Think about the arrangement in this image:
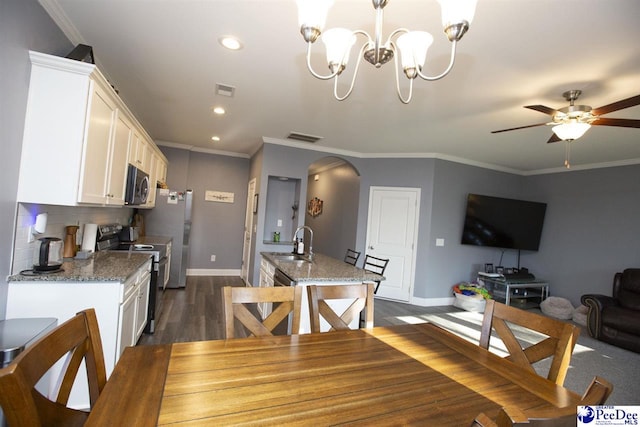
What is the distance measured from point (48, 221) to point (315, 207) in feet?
18.7

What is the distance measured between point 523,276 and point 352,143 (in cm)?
392

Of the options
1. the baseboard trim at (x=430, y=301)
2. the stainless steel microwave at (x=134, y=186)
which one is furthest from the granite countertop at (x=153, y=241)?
the baseboard trim at (x=430, y=301)

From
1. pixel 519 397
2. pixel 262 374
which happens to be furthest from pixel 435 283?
pixel 262 374

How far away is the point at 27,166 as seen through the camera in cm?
186

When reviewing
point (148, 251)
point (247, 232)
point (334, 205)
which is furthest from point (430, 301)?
point (148, 251)

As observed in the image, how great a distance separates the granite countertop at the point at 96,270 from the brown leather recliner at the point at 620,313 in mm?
5347

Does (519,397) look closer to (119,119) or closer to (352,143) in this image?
(119,119)

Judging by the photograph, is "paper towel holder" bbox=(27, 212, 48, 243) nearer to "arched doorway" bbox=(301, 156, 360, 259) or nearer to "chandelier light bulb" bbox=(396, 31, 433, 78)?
"chandelier light bulb" bbox=(396, 31, 433, 78)

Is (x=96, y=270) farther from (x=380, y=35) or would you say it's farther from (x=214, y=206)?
(x=214, y=206)

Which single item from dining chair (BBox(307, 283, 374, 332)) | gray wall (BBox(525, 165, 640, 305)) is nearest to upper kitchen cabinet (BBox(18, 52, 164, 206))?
dining chair (BBox(307, 283, 374, 332))

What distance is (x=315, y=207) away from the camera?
7.67 metres

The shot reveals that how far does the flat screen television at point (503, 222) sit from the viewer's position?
536 cm

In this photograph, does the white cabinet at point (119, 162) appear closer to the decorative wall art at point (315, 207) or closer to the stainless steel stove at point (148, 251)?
the stainless steel stove at point (148, 251)

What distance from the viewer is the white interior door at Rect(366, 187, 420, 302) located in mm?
5324
